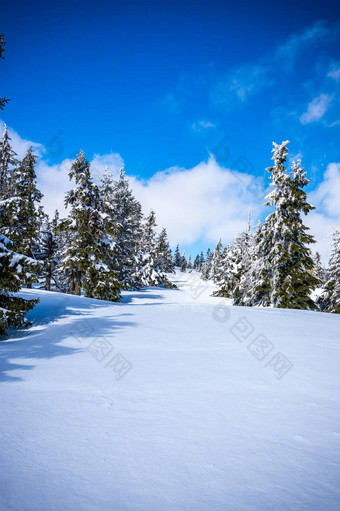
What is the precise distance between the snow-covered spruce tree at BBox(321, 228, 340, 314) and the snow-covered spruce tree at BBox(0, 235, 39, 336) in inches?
845

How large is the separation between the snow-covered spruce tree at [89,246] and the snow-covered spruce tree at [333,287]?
16.8m

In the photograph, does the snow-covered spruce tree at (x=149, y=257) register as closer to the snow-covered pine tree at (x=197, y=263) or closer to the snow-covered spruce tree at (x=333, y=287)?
the snow-covered spruce tree at (x=333, y=287)

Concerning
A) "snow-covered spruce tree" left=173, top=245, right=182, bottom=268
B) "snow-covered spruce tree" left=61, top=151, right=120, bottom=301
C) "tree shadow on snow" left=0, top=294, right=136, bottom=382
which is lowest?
"tree shadow on snow" left=0, top=294, right=136, bottom=382

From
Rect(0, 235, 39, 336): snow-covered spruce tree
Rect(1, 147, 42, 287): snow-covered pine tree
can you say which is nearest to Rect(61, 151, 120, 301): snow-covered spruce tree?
Rect(1, 147, 42, 287): snow-covered pine tree

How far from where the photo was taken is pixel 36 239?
25047 millimetres

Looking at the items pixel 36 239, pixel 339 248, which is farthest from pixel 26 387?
pixel 339 248

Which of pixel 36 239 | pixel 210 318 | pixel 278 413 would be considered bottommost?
pixel 278 413

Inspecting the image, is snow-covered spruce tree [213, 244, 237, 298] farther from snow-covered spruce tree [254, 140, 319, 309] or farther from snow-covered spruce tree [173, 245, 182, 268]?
snow-covered spruce tree [173, 245, 182, 268]

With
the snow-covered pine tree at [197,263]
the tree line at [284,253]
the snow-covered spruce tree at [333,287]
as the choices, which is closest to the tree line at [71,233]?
the tree line at [284,253]

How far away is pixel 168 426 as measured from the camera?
2711 mm

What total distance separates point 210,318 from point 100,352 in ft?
14.5

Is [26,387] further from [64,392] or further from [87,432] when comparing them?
[87,432]

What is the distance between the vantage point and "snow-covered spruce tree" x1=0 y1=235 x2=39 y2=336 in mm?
7637

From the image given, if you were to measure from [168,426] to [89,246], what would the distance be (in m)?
17.0
